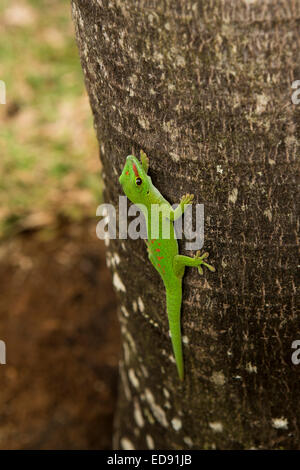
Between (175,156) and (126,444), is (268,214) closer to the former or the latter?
(175,156)

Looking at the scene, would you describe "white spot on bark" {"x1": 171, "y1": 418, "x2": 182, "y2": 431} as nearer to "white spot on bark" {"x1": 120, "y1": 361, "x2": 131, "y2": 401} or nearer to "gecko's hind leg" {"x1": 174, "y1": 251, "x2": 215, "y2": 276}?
"white spot on bark" {"x1": 120, "y1": 361, "x2": 131, "y2": 401}

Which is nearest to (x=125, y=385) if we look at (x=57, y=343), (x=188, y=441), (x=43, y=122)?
(x=188, y=441)

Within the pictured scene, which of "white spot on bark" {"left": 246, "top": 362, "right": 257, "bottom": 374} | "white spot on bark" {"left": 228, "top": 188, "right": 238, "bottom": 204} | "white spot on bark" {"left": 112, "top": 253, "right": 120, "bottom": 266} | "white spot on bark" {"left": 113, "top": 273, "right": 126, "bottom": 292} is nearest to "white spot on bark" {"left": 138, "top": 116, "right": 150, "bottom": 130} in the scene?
"white spot on bark" {"left": 228, "top": 188, "right": 238, "bottom": 204}

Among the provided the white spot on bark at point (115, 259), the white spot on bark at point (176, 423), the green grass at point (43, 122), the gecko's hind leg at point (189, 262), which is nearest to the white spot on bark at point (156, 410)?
the white spot on bark at point (176, 423)

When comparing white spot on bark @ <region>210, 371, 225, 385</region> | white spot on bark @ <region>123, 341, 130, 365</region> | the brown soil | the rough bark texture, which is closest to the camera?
the rough bark texture

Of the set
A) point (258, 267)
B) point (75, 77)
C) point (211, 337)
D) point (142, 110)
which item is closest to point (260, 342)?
point (211, 337)

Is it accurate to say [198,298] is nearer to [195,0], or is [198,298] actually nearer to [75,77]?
[195,0]
